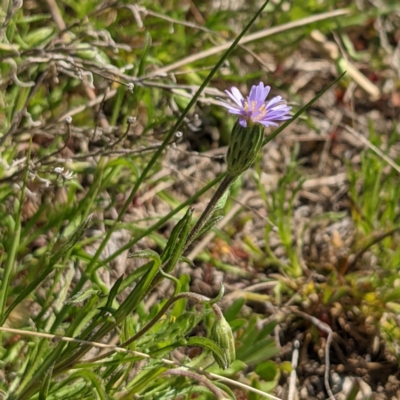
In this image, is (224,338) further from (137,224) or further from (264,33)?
(264,33)

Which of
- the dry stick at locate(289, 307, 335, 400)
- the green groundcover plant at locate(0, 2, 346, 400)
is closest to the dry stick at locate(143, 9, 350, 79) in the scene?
the green groundcover plant at locate(0, 2, 346, 400)

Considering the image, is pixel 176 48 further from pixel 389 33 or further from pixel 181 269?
pixel 389 33

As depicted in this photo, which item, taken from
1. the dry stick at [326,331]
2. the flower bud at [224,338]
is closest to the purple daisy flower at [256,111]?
the flower bud at [224,338]

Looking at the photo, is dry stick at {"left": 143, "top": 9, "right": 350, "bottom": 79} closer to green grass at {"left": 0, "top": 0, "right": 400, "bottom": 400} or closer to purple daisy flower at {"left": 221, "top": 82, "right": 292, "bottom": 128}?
green grass at {"left": 0, "top": 0, "right": 400, "bottom": 400}

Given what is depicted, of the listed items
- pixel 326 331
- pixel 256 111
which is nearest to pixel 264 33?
pixel 326 331

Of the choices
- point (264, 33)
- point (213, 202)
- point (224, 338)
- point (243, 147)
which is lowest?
point (224, 338)

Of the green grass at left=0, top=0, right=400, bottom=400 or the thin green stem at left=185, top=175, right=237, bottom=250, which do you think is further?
the green grass at left=0, top=0, right=400, bottom=400

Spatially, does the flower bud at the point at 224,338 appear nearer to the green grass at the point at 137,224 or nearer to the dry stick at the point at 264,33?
the green grass at the point at 137,224

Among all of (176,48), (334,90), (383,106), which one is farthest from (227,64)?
(383,106)
